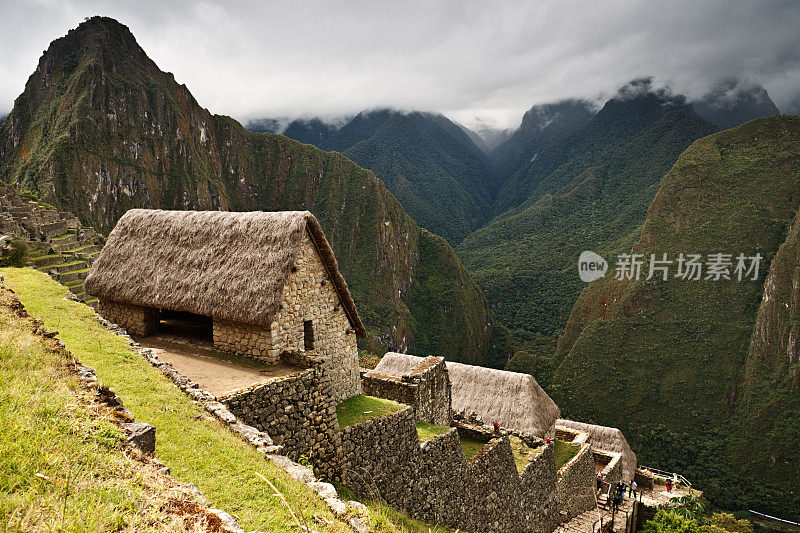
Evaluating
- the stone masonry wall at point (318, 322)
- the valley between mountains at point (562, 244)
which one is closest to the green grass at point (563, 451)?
the stone masonry wall at point (318, 322)

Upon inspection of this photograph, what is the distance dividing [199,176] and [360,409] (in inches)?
5347

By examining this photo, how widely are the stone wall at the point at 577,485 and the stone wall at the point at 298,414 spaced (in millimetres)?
10231

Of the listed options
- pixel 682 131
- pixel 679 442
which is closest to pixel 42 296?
pixel 679 442

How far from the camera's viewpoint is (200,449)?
4254 millimetres

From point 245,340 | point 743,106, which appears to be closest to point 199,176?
point 245,340

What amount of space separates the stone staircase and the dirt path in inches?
336

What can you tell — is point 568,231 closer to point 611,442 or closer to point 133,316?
point 611,442

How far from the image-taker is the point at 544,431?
18.8 metres

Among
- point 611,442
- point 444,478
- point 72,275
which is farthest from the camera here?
point 611,442

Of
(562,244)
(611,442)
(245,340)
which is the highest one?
(562,244)

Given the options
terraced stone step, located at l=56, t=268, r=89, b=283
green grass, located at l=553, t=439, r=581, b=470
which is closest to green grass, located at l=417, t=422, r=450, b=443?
green grass, located at l=553, t=439, r=581, b=470

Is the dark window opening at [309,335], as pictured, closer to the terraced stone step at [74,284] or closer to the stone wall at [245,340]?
the stone wall at [245,340]

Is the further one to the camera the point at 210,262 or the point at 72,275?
the point at 72,275

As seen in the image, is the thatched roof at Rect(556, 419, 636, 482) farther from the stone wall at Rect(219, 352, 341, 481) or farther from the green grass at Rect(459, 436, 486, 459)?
the stone wall at Rect(219, 352, 341, 481)
